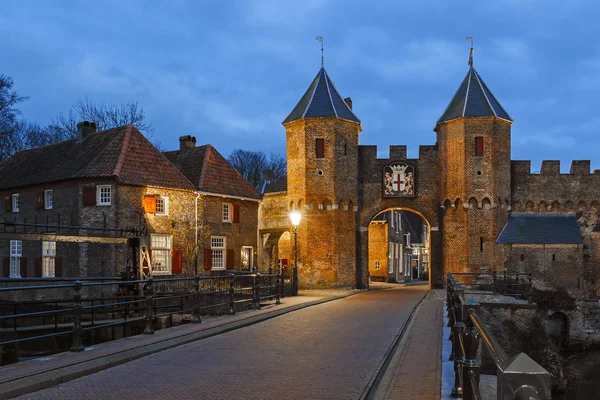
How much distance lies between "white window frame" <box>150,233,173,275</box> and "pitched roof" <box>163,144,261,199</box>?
3.41 meters

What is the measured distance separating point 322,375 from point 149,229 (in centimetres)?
2202

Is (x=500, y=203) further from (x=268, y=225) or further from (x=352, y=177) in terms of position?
(x=268, y=225)

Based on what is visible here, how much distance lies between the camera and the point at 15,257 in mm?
31453

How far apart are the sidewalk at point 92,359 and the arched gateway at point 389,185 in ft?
60.0

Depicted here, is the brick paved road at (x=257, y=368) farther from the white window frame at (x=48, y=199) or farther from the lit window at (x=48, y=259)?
the white window frame at (x=48, y=199)

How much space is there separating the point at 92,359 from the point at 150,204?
20.6 metres

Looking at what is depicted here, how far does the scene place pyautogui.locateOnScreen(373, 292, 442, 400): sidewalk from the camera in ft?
23.7

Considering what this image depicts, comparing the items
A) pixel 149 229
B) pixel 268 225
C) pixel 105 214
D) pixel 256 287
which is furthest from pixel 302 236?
pixel 256 287

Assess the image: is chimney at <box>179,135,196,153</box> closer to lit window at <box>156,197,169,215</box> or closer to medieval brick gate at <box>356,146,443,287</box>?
lit window at <box>156,197,169,215</box>

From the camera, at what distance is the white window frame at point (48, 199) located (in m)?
30.4

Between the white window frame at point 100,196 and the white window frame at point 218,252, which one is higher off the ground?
the white window frame at point 100,196

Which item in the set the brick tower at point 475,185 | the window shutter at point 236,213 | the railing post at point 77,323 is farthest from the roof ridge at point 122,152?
the railing post at point 77,323

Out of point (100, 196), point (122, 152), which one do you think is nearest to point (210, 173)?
point (122, 152)

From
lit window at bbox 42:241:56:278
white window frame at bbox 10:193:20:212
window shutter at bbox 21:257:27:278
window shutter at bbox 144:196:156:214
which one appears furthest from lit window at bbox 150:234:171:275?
Result: white window frame at bbox 10:193:20:212
